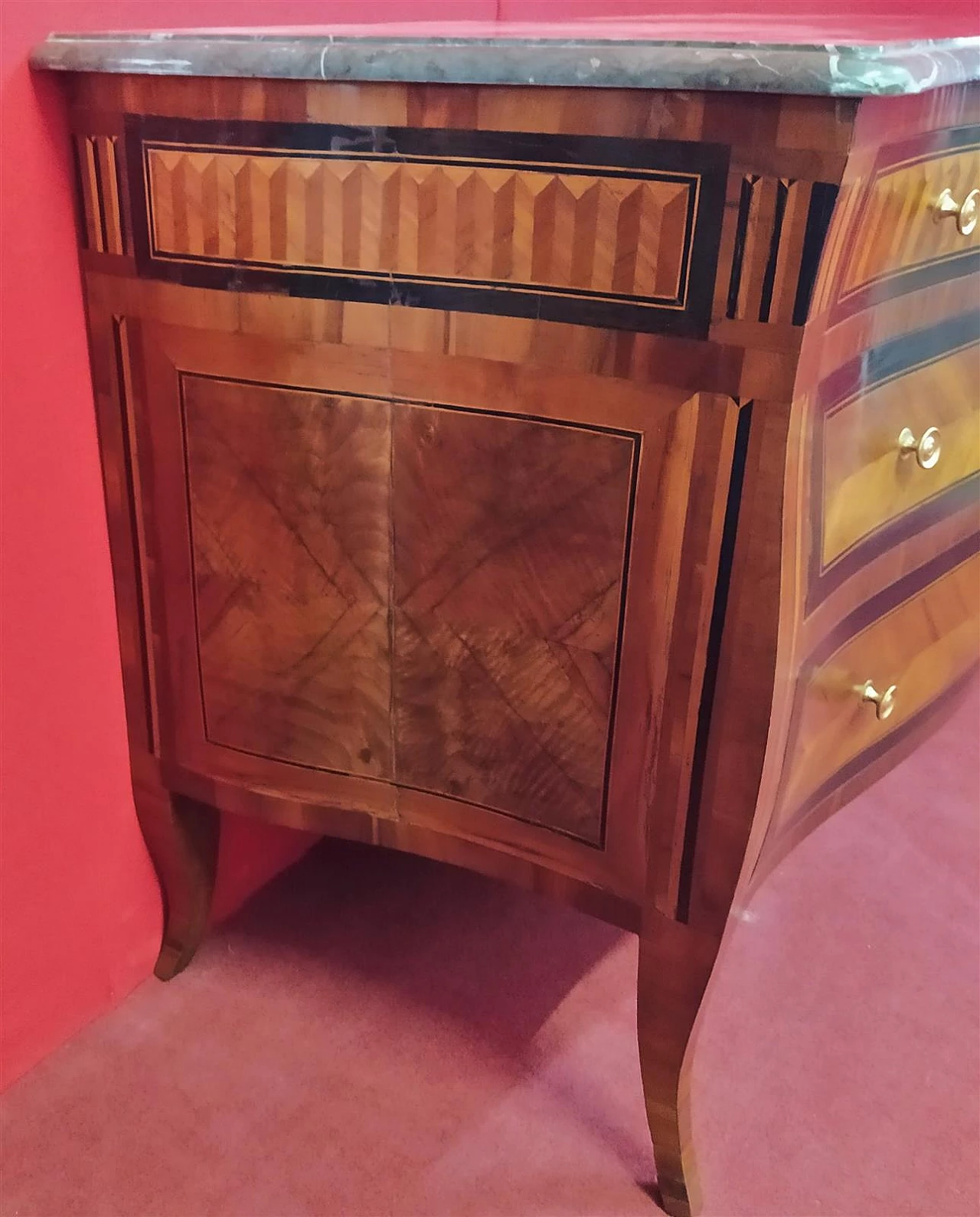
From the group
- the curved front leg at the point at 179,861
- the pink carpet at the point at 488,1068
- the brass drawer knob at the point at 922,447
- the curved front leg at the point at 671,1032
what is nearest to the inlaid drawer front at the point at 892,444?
the brass drawer knob at the point at 922,447

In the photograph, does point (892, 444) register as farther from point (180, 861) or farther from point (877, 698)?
point (180, 861)

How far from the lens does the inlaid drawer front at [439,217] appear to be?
748 millimetres

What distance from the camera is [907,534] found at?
1.03 metres

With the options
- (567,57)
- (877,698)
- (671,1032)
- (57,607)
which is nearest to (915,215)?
(567,57)

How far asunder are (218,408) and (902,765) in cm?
132

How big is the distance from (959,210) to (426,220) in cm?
42

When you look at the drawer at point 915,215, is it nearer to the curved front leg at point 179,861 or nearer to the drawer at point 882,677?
the drawer at point 882,677

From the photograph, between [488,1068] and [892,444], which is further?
[488,1068]

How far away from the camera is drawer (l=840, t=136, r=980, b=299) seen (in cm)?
78

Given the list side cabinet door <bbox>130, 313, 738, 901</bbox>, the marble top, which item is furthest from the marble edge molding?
side cabinet door <bbox>130, 313, 738, 901</bbox>

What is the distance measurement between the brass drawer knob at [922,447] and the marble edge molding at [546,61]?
0.91 ft

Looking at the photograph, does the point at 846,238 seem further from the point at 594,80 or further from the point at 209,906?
the point at 209,906

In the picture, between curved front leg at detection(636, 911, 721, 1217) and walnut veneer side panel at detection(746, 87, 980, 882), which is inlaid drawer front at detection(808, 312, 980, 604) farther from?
curved front leg at detection(636, 911, 721, 1217)

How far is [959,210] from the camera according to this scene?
865mm
